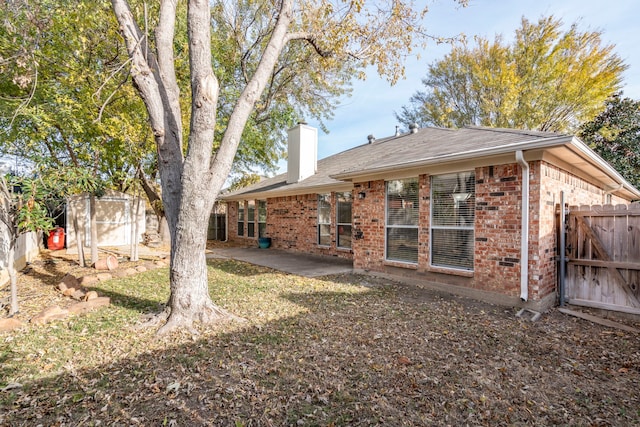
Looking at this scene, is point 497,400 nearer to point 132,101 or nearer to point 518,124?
point 132,101

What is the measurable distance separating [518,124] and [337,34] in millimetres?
14378

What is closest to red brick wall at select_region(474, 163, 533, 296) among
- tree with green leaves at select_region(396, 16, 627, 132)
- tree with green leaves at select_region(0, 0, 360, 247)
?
tree with green leaves at select_region(0, 0, 360, 247)

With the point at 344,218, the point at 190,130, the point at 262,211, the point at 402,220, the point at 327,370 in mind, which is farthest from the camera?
the point at 262,211

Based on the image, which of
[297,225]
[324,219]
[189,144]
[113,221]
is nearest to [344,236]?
[324,219]

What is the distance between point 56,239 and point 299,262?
35.2 ft

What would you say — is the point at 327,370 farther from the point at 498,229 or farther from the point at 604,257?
the point at 604,257

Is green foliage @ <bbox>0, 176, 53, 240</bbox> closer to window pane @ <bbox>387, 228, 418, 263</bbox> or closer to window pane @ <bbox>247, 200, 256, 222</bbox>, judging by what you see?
window pane @ <bbox>387, 228, 418, 263</bbox>

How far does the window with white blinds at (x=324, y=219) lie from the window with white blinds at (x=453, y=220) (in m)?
4.98

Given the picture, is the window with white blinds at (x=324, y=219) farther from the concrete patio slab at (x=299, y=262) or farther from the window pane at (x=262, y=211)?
the window pane at (x=262, y=211)

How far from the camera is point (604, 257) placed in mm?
5383

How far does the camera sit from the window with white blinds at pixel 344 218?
411 inches

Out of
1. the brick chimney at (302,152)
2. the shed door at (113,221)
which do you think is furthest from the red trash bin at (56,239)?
the brick chimney at (302,152)

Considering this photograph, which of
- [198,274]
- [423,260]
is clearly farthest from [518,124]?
[198,274]

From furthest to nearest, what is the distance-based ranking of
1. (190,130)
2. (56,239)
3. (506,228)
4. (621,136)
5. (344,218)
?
(621,136), (56,239), (344,218), (506,228), (190,130)
